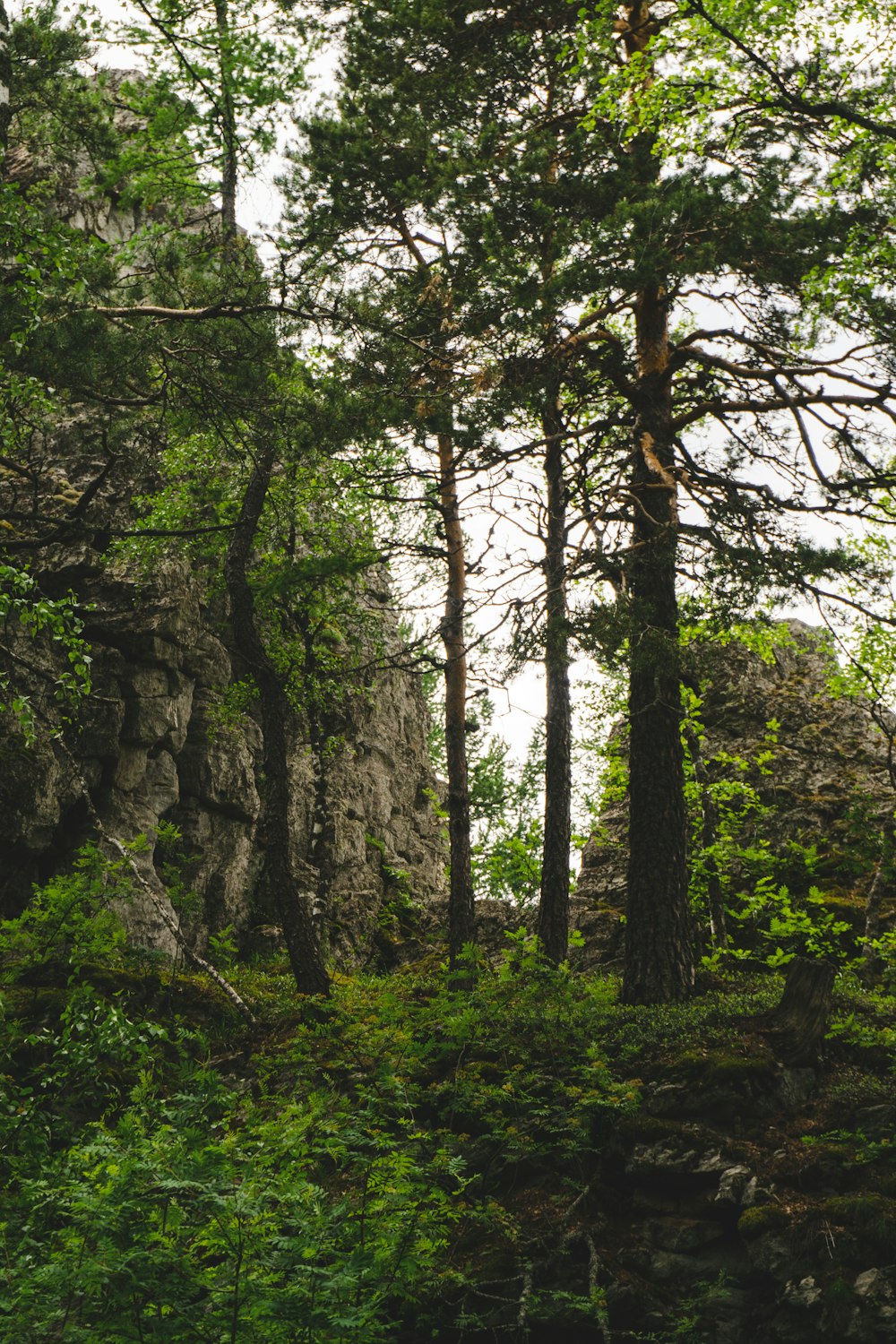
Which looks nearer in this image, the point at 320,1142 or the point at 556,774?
the point at 320,1142

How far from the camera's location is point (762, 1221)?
17.7 ft

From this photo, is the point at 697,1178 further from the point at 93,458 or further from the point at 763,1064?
the point at 93,458

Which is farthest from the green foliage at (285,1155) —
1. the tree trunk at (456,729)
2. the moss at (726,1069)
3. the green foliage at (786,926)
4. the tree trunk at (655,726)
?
the green foliage at (786,926)

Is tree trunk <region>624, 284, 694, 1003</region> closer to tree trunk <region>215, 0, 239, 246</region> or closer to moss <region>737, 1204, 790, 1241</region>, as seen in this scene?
moss <region>737, 1204, 790, 1241</region>

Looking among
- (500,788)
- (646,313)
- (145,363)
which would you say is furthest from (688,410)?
(500,788)

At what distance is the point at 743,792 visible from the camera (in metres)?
15.9

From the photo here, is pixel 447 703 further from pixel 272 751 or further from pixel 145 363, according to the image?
pixel 145 363

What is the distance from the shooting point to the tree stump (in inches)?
268

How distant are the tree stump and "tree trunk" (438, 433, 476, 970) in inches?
235

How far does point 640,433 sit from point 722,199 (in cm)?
222

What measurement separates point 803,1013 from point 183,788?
10.4m

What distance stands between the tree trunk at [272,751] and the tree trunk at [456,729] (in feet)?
7.22

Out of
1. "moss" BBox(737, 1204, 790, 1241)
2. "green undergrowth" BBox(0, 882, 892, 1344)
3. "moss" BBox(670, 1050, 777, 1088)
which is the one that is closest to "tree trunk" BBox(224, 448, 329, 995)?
"green undergrowth" BBox(0, 882, 892, 1344)

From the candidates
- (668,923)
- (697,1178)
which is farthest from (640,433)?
(697,1178)
